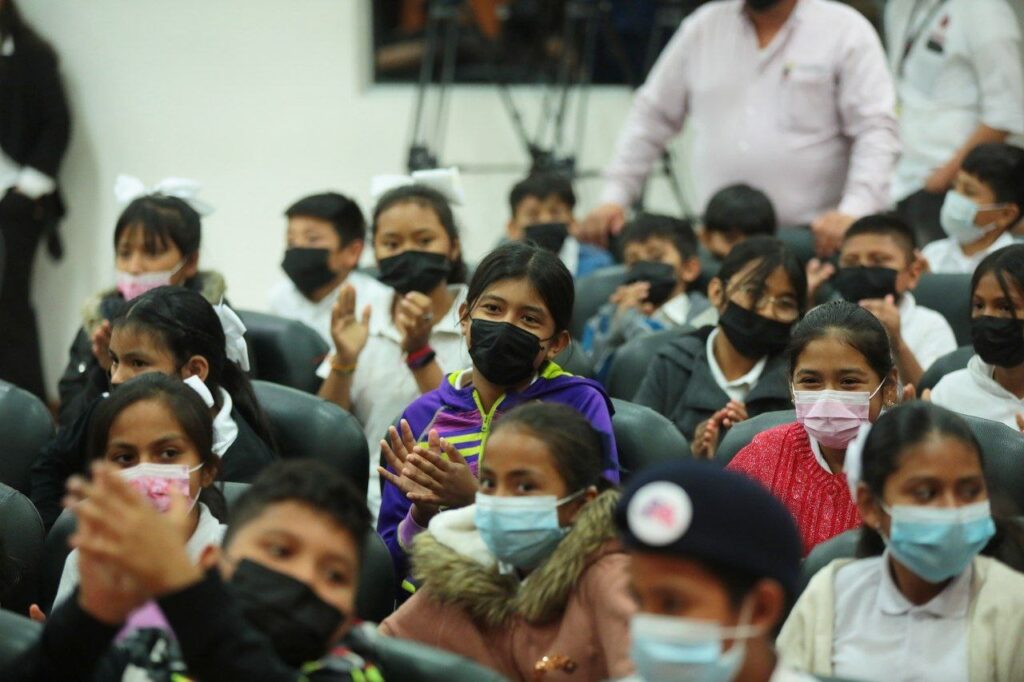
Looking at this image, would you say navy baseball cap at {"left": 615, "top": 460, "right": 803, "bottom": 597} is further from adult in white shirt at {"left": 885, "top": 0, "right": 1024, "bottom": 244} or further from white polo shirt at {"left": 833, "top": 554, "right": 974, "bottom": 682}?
adult in white shirt at {"left": 885, "top": 0, "right": 1024, "bottom": 244}

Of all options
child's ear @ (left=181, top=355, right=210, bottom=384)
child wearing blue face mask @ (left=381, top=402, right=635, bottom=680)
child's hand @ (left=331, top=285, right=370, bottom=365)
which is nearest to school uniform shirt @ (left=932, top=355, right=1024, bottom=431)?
child wearing blue face mask @ (left=381, top=402, right=635, bottom=680)

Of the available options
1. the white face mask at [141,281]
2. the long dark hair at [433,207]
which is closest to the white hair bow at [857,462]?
the long dark hair at [433,207]

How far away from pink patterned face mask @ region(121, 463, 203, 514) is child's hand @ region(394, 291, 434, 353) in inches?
→ 43.1

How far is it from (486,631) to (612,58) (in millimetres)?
5519

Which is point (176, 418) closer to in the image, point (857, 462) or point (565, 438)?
point (565, 438)

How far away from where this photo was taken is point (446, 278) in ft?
13.1

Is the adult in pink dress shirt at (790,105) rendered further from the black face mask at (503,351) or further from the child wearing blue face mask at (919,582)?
the child wearing blue face mask at (919,582)

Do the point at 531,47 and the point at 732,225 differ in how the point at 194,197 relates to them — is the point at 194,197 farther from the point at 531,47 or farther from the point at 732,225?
the point at 531,47

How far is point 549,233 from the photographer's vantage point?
5445mm

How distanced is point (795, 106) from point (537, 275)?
2398mm

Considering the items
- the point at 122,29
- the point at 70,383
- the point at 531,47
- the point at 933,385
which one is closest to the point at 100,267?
the point at 122,29

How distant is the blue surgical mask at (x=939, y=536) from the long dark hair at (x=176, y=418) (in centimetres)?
121

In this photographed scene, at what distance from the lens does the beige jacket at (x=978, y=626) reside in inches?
82.3

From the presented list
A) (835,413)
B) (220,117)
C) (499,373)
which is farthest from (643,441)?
(220,117)
